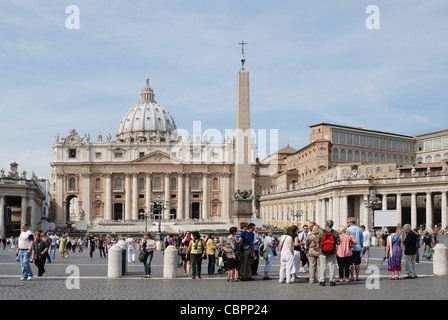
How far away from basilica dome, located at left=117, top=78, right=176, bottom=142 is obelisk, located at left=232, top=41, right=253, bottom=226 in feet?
321

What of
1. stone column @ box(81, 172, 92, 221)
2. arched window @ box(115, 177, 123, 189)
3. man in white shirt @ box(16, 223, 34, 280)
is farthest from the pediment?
man in white shirt @ box(16, 223, 34, 280)

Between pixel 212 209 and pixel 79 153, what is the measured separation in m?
25.2

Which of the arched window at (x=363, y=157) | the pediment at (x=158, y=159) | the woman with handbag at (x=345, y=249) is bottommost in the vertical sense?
the woman with handbag at (x=345, y=249)

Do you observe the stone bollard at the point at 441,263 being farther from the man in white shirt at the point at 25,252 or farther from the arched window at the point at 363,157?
the arched window at the point at 363,157

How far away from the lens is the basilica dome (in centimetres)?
12794

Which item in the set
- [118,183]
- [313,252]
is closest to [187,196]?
[118,183]

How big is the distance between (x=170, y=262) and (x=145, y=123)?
116 meters

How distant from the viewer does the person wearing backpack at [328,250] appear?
12.7 metres

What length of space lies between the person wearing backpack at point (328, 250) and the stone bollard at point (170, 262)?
152 inches

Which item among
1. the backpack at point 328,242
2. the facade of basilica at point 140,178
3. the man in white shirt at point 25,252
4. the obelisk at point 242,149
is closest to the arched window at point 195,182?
the facade of basilica at point 140,178

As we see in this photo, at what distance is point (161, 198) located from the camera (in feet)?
325
